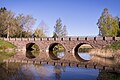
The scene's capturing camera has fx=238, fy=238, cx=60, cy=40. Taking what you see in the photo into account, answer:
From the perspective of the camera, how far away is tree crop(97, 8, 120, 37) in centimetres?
8459

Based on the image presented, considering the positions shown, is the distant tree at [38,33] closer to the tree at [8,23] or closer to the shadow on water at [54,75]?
the tree at [8,23]

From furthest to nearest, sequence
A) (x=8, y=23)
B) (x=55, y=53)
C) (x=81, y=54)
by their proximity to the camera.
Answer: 1. (x=8, y=23)
2. (x=55, y=53)
3. (x=81, y=54)

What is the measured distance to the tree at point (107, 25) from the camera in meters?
84.6

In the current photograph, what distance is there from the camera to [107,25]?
8575 cm

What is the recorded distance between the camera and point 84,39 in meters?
66.1

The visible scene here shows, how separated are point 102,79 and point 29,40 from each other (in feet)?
191

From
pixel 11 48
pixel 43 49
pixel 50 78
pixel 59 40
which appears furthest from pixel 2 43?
pixel 50 78

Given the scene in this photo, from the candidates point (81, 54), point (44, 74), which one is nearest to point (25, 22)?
point (81, 54)

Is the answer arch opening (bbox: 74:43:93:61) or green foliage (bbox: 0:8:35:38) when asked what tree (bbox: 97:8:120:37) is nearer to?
arch opening (bbox: 74:43:93:61)

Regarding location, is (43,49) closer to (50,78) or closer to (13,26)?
(13,26)

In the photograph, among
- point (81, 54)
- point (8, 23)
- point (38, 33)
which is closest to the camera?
point (81, 54)

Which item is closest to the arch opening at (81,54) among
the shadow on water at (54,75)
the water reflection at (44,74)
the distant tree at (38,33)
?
the water reflection at (44,74)

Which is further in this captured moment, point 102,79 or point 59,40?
point 59,40

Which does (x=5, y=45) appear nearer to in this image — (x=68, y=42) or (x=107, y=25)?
(x=68, y=42)
